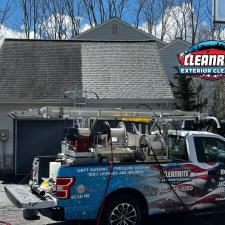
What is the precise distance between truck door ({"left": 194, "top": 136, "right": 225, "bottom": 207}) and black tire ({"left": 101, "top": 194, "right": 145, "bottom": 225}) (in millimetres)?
1240

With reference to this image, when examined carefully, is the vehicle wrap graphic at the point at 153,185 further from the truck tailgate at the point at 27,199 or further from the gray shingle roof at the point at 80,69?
the gray shingle roof at the point at 80,69

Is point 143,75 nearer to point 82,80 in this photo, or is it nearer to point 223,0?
point 82,80

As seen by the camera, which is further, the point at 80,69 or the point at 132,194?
the point at 80,69

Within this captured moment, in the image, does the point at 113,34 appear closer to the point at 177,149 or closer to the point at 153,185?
the point at 177,149

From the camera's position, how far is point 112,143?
28.6ft

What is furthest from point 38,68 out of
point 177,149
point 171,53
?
point 171,53

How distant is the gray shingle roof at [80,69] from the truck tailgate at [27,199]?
8.75 meters

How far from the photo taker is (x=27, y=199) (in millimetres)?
8031

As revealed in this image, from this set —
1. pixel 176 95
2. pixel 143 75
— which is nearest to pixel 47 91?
pixel 143 75

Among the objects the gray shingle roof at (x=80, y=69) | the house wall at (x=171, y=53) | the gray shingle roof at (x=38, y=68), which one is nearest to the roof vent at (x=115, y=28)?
the house wall at (x=171, y=53)

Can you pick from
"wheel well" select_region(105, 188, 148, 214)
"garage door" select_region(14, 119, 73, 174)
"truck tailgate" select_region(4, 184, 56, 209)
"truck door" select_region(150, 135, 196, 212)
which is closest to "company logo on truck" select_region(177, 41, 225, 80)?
"garage door" select_region(14, 119, 73, 174)

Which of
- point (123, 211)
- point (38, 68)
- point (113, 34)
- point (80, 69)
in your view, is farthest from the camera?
point (113, 34)

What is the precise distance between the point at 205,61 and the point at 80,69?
4876mm

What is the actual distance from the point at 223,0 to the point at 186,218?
4369 millimetres
